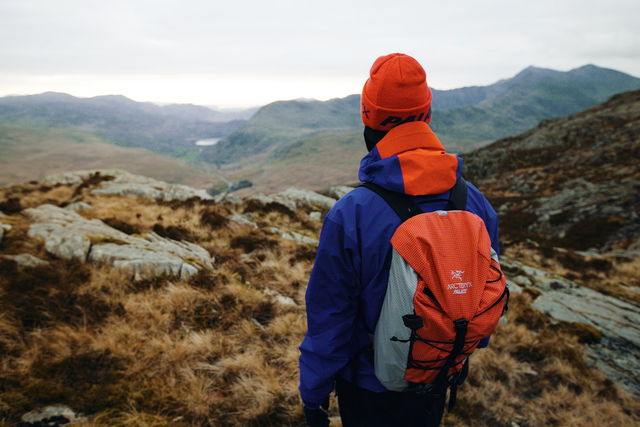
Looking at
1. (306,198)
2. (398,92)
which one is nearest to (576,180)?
(306,198)

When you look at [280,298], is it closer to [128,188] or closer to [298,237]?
[298,237]

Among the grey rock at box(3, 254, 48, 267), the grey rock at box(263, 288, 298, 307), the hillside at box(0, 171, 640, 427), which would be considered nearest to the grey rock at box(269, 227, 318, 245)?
the hillside at box(0, 171, 640, 427)

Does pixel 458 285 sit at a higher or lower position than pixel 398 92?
lower

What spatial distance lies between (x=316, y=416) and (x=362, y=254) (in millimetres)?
1510

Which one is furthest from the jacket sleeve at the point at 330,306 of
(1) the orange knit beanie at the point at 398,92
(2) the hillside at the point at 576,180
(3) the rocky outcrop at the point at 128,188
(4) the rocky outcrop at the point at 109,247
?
(2) the hillside at the point at 576,180

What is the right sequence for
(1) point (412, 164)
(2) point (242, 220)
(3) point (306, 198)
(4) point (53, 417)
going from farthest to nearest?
(3) point (306, 198) → (2) point (242, 220) → (4) point (53, 417) → (1) point (412, 164)

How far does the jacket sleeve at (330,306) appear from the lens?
195cm

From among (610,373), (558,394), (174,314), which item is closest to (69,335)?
(174,314)

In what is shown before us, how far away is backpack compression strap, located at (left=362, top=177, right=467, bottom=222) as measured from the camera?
179 centimetres

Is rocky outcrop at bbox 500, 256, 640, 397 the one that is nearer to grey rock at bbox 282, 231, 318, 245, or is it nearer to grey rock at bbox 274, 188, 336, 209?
grey rock at bbox 282, 231, 318, 245

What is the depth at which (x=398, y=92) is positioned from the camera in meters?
1.98

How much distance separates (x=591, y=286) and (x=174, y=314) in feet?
41.1

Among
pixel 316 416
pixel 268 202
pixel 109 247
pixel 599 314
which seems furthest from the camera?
pixel 268 202

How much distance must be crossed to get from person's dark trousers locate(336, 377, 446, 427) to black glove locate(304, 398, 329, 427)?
0.15 meters
